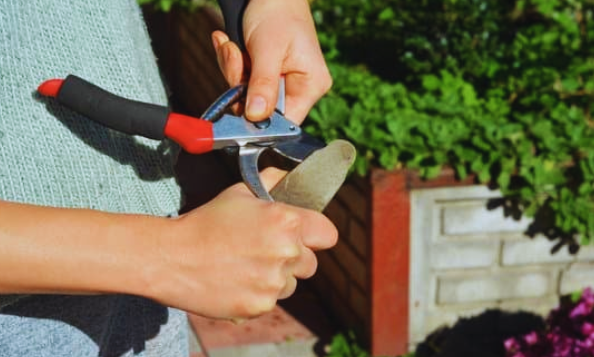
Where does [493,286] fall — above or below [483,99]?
below

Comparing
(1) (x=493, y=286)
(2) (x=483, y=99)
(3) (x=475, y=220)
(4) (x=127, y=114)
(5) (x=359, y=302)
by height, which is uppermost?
(4) (x=127, y=114)

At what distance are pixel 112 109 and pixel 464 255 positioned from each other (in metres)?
2.62

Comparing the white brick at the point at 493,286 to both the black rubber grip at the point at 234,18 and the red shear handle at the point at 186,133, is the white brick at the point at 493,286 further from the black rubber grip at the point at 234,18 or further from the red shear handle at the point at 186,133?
the red shear handle at the point at 186,133

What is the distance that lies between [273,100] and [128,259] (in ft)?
1.34

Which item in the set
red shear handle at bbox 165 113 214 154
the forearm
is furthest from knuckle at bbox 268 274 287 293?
red shear handle at bbox 165 113 214 154

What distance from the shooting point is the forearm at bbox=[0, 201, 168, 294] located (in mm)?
1215

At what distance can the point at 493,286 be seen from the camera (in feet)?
13.0

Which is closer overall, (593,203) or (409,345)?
(593,203)

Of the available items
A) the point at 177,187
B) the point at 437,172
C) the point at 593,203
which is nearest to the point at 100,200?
the point at 177,187

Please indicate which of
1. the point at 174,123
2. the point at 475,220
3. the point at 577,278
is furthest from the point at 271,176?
the point at 577,278

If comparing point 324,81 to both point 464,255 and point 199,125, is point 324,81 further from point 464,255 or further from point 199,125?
point 464,255

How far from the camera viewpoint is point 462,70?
4.46 metres

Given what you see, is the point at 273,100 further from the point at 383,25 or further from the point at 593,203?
the point at 383,25

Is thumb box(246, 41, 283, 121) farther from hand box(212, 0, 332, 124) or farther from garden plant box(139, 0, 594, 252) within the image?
garden plant box(139, 0, 594, 252)
